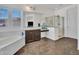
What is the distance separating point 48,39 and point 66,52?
17.0 inches

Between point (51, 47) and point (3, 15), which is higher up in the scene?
point (3, 15)

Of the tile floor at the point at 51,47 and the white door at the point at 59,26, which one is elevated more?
the white door at the point at 59,26

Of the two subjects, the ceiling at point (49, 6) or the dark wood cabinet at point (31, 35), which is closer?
the ceiling at point (49, 6)

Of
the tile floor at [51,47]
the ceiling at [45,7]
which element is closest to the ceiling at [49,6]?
the ceiling at [45,7]

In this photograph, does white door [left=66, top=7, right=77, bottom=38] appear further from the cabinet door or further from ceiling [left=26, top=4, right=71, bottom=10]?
the cabinet door

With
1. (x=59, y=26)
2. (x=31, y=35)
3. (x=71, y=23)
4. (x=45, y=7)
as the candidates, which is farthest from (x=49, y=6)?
(x=31, y=35)

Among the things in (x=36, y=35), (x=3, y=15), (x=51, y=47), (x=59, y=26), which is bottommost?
(x=51, y=47)

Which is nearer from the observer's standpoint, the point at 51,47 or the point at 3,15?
the point at 3,15

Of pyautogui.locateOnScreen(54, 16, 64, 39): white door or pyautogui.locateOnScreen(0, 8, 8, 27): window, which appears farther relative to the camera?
pyautogui.locateOnScreen(54, 16, 64, 39): white door

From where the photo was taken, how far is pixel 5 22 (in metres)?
1.80

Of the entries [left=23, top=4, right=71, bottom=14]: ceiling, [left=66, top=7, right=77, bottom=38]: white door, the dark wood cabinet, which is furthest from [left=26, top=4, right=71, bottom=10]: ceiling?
the dark wood cabinet

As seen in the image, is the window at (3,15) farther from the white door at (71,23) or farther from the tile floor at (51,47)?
the white door at (71,23)

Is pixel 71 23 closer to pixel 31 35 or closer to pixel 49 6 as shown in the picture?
pixel 49 6
